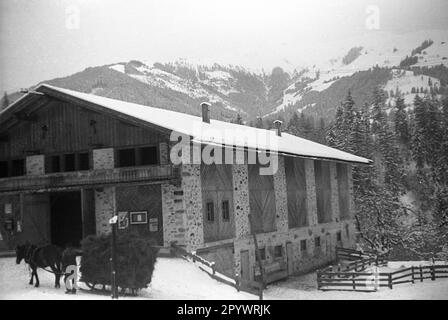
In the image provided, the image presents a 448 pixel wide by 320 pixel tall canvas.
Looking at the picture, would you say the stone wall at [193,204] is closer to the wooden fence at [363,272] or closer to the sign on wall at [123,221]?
the sign on wall at [123,221]

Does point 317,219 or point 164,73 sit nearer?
point 317,219

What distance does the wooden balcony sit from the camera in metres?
19.8

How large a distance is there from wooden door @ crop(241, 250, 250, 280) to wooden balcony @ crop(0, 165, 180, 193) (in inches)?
212

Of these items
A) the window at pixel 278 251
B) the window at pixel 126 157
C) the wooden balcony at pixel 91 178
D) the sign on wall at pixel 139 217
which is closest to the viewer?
the wooden balcony at pixel 91 178

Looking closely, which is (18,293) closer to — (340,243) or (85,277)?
(85,277)

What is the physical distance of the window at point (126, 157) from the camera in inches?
842

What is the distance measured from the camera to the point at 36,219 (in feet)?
75.7

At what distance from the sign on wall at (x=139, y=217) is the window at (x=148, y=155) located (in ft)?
6.48

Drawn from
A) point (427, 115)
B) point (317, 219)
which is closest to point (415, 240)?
point (427, 115)

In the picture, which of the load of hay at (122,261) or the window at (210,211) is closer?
the load of hay at (122,261)

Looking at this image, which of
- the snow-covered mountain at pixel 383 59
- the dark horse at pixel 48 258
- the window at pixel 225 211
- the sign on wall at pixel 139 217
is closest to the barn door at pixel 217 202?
the window at pixel 225 211
